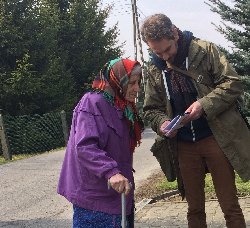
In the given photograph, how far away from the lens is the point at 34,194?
28.2 feet

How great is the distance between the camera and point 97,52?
28.5 meters

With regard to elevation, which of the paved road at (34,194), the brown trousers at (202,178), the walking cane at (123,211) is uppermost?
the walking cane at (123,211)

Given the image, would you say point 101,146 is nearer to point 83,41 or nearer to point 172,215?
point 172,215

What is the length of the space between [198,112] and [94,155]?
1073 mm

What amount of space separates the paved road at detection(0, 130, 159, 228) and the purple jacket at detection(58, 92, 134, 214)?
3.30 metres

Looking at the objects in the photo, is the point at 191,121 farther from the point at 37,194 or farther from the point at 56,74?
the point at 56,74

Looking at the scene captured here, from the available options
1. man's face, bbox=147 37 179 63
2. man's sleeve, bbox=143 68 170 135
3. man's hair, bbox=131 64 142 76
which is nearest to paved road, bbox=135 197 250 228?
man's sleeve, bbox=143 68 170 135

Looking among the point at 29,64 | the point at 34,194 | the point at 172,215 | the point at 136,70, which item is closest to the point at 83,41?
the point at 29,64

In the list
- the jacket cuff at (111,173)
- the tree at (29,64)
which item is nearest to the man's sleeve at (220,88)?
the jacket cuff at (111,173)

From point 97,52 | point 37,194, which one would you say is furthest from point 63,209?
point 97,52

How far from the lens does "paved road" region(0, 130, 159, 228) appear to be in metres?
6.52

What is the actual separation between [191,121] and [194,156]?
0.30 metres

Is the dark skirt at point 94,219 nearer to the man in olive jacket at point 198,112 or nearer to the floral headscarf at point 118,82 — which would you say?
the floral headscarf at point 118,82

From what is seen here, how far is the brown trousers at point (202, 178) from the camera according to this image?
12.2 ft
